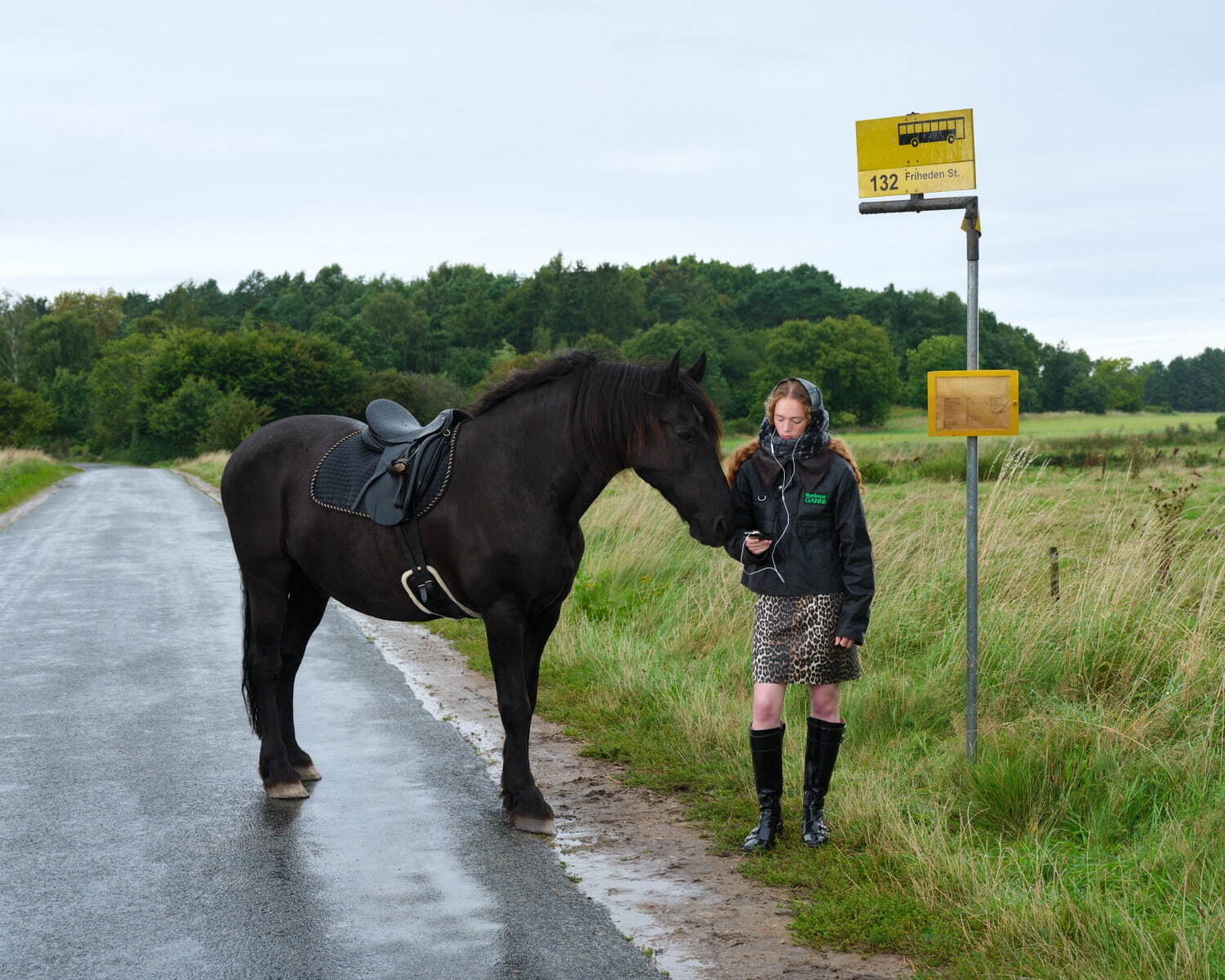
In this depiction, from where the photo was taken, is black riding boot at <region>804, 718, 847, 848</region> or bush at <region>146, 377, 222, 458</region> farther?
bush at <region>146, 377, 222, 458</region>

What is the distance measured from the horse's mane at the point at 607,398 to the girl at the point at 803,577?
32 centimetres

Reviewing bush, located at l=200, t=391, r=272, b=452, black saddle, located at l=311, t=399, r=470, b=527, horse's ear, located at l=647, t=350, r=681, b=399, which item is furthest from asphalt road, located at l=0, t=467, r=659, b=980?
bush, located at l=200, t=391, r=272, b=452

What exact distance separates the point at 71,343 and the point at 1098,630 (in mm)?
109352

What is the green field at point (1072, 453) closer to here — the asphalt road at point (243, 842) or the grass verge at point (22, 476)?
the asphalt road at point (243, 842)

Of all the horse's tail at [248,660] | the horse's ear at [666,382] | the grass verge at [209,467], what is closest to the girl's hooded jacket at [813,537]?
the horse's ear at [666,382]

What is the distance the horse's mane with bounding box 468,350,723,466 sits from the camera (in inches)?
193

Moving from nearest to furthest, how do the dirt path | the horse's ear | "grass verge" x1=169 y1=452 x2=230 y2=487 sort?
the dirt path, the horse's ear, "grass verge" x1=169 y1=452 x2=230 y2=487

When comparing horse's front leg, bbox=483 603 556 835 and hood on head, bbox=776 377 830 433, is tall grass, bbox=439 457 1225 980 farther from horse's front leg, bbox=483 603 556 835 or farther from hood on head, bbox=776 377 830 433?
hood on head, bbox=776 377 830 433

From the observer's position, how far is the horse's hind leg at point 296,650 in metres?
5.89

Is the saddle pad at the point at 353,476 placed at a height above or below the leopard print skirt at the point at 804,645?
above

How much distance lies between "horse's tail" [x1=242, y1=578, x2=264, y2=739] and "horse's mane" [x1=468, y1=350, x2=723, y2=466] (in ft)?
5.71

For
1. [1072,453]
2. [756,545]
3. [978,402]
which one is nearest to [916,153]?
[978,402]

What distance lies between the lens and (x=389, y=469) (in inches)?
215

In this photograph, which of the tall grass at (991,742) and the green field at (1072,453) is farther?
the green field at (1072,453)
